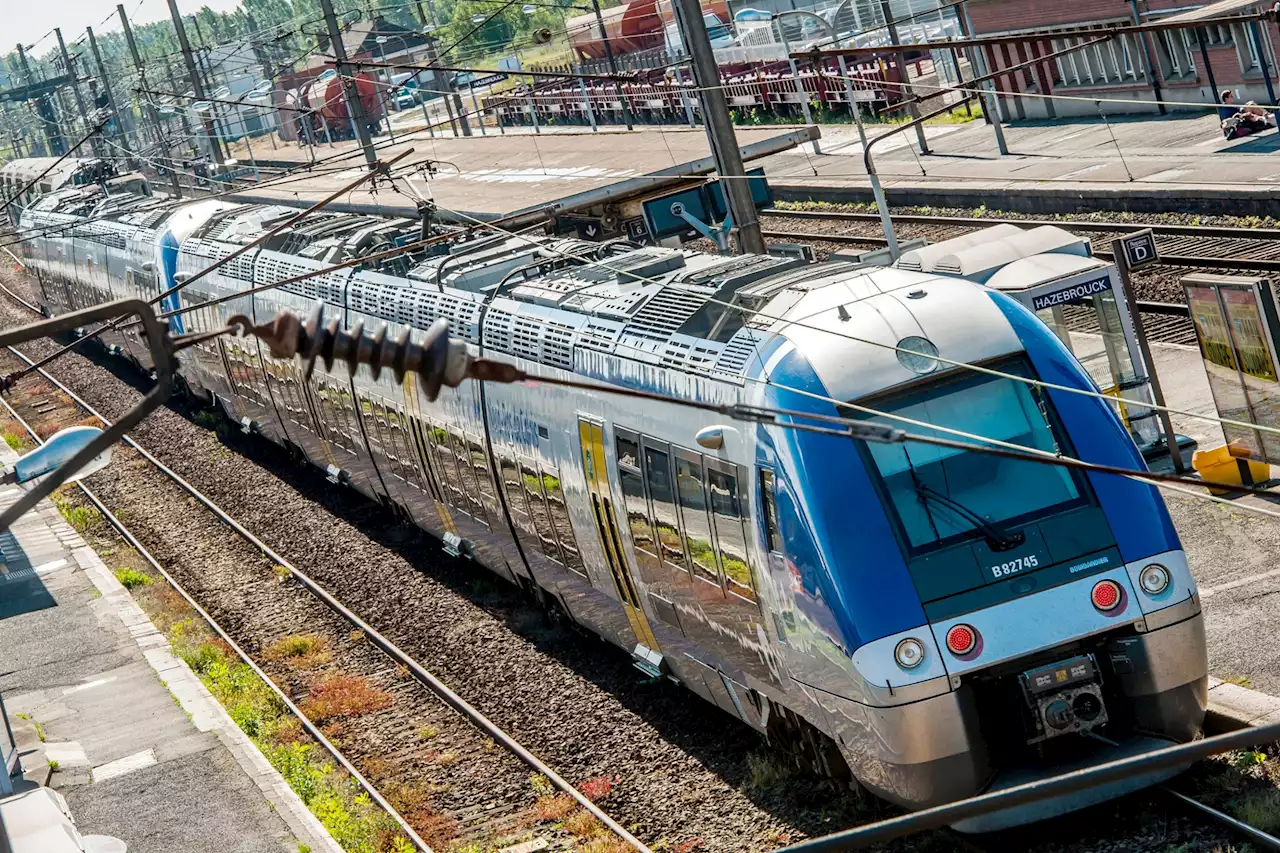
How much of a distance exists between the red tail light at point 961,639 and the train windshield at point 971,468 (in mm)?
480

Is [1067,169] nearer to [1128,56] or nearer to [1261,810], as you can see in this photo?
[1128,56]

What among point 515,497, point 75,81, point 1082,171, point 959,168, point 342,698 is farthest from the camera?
point 75,81

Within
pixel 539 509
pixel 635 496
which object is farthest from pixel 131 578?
pixel 635 496

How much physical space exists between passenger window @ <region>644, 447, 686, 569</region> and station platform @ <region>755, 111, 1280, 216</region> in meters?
16.5

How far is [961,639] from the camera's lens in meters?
9.02

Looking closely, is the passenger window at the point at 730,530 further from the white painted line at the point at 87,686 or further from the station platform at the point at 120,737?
the white painted line at the point at 87,686

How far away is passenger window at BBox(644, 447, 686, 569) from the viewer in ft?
36.0

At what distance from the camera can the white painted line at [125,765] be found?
46.5 ft

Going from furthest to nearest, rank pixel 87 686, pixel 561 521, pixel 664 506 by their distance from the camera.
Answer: pixel 87 686
pixel 561 521
pixel 664 506

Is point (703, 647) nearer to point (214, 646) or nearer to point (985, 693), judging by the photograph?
point (985, 693)

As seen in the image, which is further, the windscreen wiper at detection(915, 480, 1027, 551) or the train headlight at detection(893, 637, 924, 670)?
the windscreen wiper at detection(915, 480, 1027, 551)

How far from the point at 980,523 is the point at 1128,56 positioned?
31.0m

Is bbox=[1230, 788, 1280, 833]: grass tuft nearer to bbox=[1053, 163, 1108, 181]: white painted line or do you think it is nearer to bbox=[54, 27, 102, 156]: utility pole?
bbox=[1053, 163, 1108, 181]: white painted line

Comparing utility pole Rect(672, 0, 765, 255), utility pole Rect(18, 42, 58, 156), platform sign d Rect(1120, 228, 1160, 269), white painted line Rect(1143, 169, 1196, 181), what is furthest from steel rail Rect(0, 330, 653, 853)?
utility pole Rect(18, 42, 58, 156)
